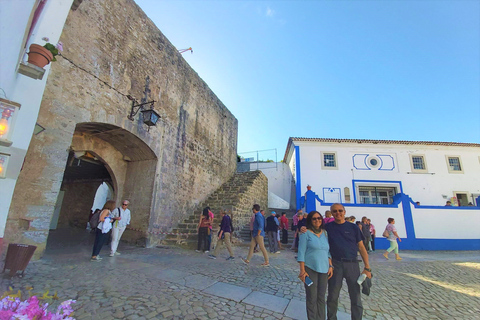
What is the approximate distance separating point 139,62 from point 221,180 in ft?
23.8

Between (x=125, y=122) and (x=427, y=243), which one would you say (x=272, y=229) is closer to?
(x=125, y=122)

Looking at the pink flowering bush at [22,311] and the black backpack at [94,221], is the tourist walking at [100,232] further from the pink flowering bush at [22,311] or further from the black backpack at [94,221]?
the pink flowering bush at [22,311]

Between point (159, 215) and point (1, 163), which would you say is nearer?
point (1, 163)

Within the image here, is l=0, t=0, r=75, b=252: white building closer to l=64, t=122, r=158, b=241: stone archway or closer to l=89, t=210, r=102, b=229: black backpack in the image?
l=89, t=210, r=102, b=229: black backpack

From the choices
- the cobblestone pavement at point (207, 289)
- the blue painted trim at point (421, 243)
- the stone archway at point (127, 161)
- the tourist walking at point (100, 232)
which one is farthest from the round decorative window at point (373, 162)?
the tourist walking at point (100, 232)

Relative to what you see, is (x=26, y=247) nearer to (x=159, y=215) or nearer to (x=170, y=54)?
(x=159, y=215)

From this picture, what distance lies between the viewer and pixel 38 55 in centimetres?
364

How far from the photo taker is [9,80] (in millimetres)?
3727

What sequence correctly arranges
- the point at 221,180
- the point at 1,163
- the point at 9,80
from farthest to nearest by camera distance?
the point at 221,180, the point at 9,80, the point at 1,163

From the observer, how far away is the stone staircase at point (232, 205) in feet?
27.5

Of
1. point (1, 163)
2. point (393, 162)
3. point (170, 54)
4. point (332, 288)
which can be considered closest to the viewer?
point (332, 288)

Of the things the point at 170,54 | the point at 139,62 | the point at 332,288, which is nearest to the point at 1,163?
the point at 332,288

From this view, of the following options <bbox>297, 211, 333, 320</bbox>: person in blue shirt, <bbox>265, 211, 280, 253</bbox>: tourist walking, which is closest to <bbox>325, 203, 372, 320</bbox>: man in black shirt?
<bbox>297, 211, 333, 320</bbox>: person in blue shirt

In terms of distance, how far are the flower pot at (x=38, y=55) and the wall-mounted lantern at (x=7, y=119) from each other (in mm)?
731
